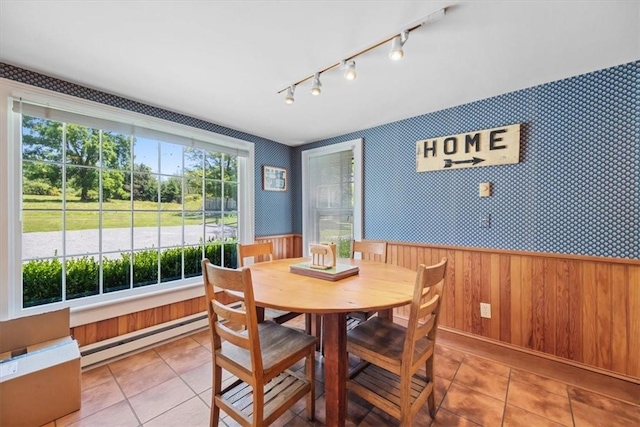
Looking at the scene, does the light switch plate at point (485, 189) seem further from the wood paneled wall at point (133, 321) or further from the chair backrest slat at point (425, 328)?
the wood paneled wall at point (133, 321)

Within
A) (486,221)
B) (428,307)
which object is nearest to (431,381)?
(428,307)

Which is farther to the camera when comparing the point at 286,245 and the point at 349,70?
the point at 286,245

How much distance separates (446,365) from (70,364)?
2.57 m

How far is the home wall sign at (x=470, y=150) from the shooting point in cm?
218

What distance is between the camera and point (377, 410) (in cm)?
157

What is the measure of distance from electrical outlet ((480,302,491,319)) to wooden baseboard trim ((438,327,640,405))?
205 millimetres

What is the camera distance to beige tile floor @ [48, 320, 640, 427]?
4.90 ft

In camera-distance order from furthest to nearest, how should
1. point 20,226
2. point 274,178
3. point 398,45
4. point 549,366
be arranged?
point 274,178 < point 549,366 < point 20,226 < point 398,45

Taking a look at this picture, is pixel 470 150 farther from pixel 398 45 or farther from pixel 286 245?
pixel 286 245

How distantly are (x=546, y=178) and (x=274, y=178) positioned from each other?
115 inches

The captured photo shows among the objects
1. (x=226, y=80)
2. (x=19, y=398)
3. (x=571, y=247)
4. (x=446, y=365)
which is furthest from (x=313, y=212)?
(x=19, y=398)

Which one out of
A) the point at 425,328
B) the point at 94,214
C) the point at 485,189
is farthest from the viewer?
the point at 485,189

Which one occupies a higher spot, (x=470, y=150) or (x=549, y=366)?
(x=470, y=150)

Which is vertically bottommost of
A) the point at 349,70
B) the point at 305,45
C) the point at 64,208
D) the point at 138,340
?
the point at 138,340
